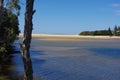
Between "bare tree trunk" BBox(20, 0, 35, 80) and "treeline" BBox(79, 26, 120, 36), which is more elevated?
"bare tree trunk" BBox(20, 0, 35, 80)

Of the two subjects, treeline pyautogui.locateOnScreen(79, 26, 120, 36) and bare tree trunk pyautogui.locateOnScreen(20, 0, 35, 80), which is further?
treeline pyautogui.locateOnScreen(79, 26, 120, 36)

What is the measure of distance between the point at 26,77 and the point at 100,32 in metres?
173

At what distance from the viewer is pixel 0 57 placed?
32.8 meters

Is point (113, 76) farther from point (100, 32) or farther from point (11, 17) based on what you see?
point (100, 32)

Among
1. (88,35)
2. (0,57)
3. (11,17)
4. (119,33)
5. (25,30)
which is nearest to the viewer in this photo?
(25,30)

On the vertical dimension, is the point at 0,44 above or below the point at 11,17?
below

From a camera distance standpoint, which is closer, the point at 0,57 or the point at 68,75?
the point at 68,75

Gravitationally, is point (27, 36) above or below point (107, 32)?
above

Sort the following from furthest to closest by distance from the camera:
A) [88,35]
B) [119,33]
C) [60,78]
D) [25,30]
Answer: [88,35]
[119,33]
[60,78]
[25,30]

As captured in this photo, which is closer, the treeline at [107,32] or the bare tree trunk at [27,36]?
the bare tree trunk at [27,36]

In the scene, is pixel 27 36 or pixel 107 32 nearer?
pixel 27 36

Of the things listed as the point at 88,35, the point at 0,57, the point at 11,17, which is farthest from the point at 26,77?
the point at 88,35

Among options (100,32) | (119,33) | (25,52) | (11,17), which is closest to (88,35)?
(100,32)

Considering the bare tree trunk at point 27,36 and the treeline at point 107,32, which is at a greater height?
the bare tree trunk at point 27,36
